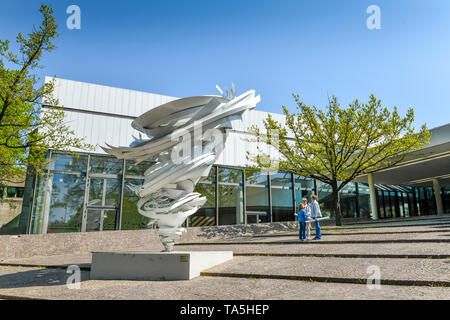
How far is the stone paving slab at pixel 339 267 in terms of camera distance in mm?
5247

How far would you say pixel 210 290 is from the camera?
5.44 meters

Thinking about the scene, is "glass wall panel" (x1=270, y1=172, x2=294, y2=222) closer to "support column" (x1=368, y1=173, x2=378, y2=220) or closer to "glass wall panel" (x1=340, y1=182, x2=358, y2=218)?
"glass wall panel" (x1=340, y1=182, x2=358, y2=218)

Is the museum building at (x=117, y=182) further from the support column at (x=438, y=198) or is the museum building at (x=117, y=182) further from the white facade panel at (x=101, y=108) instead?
the support column at (x=438, y=198)

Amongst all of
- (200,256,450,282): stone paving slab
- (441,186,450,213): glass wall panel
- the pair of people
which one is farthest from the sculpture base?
(441,186,450,213): glass wall panel

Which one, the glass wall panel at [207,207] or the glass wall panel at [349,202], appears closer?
the glass wall panel at [207,207]

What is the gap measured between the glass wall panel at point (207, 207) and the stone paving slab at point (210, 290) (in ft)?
39.2

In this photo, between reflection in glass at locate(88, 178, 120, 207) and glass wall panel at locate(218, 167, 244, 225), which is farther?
glass wall panel at locate(218, 167, 244, 225)

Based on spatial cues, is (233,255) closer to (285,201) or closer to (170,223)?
(170,223)

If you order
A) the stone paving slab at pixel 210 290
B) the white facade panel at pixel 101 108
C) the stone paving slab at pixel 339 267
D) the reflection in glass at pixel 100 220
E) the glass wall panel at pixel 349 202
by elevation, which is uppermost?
the white facade panel at pixel 101 108

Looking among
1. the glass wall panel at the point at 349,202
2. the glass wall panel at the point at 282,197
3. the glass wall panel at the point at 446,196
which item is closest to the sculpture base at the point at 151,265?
the glass wall panel at the point at 282,197

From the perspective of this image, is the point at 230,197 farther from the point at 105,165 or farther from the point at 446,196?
the point at 446,196

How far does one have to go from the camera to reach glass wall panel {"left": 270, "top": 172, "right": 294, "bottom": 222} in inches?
856

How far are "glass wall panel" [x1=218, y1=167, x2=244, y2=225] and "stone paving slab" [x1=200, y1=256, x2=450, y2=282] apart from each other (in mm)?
11647

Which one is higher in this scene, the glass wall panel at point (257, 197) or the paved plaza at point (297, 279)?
the glass wall panel at point (257, 197)
